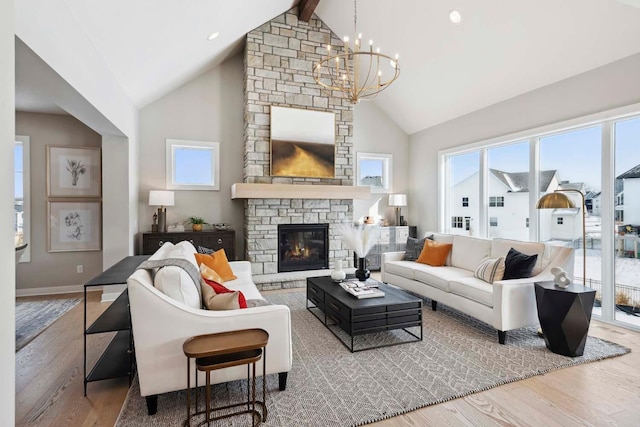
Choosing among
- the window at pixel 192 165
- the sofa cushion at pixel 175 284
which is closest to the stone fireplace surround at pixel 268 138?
the window at pixel 192 165

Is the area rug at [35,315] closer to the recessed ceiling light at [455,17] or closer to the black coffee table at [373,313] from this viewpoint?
the black coffee table at [373,313]

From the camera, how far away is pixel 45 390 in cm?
236

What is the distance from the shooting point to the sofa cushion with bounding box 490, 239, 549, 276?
11.3ft

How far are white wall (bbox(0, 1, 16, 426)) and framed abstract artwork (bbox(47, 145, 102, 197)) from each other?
13.6ft

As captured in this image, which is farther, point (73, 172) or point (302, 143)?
point (302, 143)

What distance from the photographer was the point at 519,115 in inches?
186

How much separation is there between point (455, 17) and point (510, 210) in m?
2.84

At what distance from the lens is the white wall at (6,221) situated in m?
1.39

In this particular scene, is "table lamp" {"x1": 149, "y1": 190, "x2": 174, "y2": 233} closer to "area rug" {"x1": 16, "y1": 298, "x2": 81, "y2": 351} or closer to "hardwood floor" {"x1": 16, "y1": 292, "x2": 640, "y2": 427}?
"area rug" {"x1": 16, "y1": 298, "x2": 81, "y2": 351}

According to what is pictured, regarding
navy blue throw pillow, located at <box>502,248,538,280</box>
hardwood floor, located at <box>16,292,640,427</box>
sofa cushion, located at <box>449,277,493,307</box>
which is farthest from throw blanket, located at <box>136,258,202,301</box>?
navy blue throw pillow, located at <box>502,248,538,280</box>

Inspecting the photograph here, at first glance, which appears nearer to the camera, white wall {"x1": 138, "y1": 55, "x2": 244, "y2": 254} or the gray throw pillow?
the gray throw pillow

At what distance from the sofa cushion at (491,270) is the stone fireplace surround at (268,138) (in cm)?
258

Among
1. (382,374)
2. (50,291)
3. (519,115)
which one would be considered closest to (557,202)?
(519,115)

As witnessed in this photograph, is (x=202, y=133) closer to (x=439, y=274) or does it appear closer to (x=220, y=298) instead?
(x=220, y=298)
